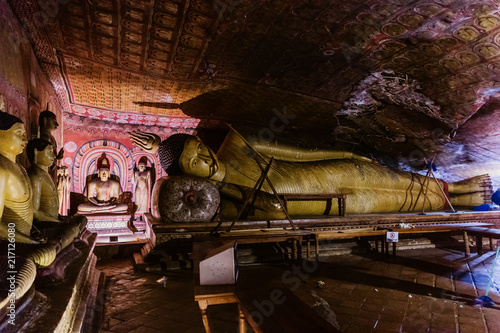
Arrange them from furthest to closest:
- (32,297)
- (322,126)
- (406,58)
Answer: (322,126) < (406,58) < (32,297)

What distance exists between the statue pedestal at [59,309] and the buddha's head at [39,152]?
3.16 feet

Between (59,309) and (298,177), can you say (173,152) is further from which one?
(59,309)

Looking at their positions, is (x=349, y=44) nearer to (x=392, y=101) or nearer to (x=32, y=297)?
(x=392, y=101)

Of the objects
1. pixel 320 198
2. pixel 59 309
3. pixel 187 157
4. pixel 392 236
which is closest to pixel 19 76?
pixel 187 157

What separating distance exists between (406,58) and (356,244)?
10.4ft

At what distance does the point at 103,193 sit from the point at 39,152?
4.57 metres

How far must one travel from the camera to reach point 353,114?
6172mm

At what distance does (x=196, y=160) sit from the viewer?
470 cm

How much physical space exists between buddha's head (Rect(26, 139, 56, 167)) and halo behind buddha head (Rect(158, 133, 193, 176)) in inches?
76.2

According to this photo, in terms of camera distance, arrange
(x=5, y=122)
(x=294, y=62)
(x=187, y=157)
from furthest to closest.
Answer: (x=187, y=157) < (x=294, y=62) < (x=5, y=122)

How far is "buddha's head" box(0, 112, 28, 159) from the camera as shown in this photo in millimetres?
1848

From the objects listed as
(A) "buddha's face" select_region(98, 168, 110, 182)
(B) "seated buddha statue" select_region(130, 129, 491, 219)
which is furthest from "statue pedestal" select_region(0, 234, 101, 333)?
(A) "buddha's face" select_region(98, 168, 110, 182)

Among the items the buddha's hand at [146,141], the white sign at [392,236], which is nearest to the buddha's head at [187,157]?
the buddha's hand at [146,141]

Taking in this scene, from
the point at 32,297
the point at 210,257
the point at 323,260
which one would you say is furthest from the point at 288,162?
the point at 32,297
